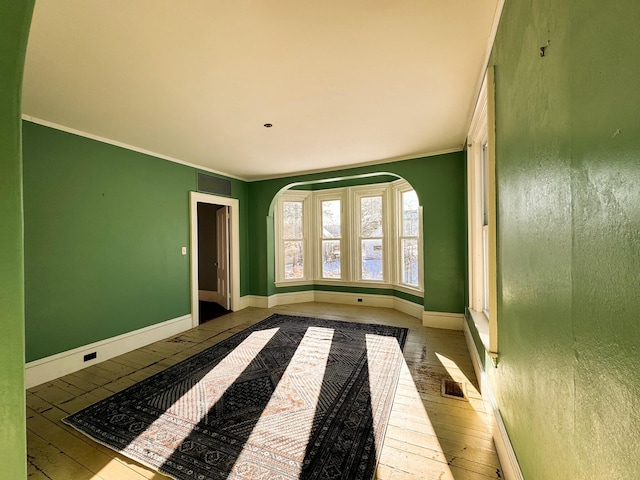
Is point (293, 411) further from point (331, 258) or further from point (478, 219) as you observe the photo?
point (331, 258)

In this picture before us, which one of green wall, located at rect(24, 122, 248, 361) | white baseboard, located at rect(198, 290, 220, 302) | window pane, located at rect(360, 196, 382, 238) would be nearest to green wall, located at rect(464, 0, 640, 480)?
green wall, located at rect(24, 122, 248, 361)

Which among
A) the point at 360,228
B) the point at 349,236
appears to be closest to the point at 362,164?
the point at 360,228

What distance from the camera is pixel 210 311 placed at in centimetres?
541

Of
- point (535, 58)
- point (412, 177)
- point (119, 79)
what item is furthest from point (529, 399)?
point (412, 177)

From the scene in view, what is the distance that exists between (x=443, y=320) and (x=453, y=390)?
69.4 inches

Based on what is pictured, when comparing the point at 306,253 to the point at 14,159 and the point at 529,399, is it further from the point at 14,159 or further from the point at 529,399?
the point at 14,159

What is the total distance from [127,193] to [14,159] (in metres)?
3.34

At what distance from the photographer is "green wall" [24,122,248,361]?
107 inches

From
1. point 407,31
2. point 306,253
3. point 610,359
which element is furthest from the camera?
point 306,253

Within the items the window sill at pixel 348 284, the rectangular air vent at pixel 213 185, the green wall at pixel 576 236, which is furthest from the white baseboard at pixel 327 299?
the green wall at pixel 576 236

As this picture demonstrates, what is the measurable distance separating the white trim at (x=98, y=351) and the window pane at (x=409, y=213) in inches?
157

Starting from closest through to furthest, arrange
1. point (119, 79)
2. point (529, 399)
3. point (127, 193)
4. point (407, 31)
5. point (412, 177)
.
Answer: point (529, 399)
point (407, 31)
point (119, 79)
point (127, 193)
point (412, 177)

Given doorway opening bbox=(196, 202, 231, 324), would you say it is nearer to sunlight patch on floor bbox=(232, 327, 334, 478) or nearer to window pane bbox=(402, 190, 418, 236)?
sunlight patch on floor bbox=(232, 327, 334, 478)

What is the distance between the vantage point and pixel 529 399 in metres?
1.18
